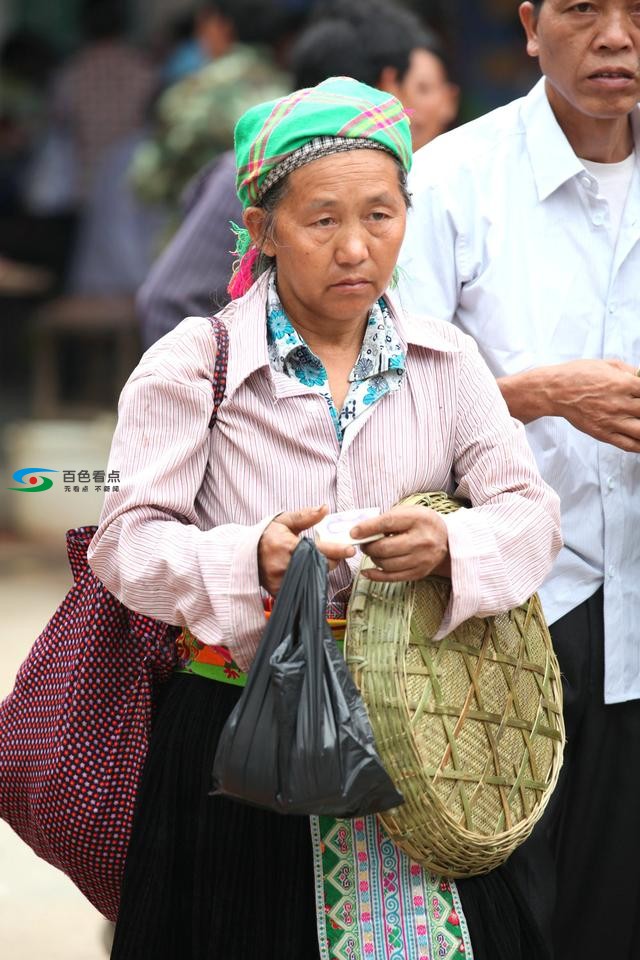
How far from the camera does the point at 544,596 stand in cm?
295

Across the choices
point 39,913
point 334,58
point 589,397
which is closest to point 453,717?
point 589,397

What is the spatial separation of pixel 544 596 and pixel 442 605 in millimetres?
637

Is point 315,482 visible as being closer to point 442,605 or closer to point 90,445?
point 442,605

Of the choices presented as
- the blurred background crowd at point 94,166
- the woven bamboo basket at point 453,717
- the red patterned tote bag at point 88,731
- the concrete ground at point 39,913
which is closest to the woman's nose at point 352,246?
the woven bamboo basket at point 453,717

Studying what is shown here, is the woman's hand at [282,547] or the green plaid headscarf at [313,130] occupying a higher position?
the green plaid headscarf at [313,130]

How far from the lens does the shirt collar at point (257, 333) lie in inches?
93.4

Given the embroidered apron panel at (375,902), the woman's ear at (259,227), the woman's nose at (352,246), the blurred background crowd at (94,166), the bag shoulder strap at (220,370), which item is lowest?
the embroidered apron panel at (375,902)

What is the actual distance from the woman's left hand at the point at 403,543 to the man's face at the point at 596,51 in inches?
40.7

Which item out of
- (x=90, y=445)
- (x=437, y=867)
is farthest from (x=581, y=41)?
(x=90, y=445)

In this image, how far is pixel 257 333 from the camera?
7.89ft

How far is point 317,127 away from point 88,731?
3.35ft

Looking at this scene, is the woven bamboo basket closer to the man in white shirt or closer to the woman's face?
the woman's face

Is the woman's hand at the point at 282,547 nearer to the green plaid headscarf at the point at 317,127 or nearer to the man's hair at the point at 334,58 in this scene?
the green plaid headscarf at the point at 317,127

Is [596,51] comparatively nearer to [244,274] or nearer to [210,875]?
[244,274]
